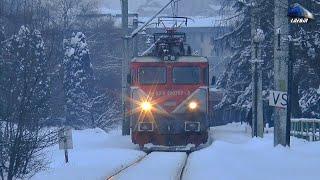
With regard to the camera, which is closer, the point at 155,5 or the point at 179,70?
the point at 179,70

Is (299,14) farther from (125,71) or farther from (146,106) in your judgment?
(125,71)

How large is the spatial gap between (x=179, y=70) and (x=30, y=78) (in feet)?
37.1

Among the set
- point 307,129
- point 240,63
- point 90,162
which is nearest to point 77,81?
point 240,63

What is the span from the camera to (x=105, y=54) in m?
75.9

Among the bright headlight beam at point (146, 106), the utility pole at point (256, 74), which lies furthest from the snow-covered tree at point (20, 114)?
the utility pole at point (256, 74)

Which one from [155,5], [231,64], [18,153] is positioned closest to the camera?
[18,153]

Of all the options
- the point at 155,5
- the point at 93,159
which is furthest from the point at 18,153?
the point at 155,5

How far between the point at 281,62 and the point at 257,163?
355cm

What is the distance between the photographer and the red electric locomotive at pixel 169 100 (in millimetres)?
22438

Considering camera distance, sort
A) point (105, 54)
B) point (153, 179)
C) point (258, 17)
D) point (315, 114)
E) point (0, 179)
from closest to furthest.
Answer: point (0, 179), point (153, 179), point (258, 17), point (315, 114), point (105, 54)

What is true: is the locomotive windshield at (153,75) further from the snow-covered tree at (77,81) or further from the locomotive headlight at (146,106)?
the snow-covered tree at (77,81)

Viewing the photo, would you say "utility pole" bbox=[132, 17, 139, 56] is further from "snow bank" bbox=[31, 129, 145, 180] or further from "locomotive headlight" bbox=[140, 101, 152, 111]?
"locomotive headlight" bbox=[140, 101, 152, 111]

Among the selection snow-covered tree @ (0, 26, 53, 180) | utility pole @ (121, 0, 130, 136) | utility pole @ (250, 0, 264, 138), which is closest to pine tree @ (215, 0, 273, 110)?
utility pole @ (250, 0, 264, 138)

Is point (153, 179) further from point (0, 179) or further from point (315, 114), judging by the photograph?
point (315, 114)
